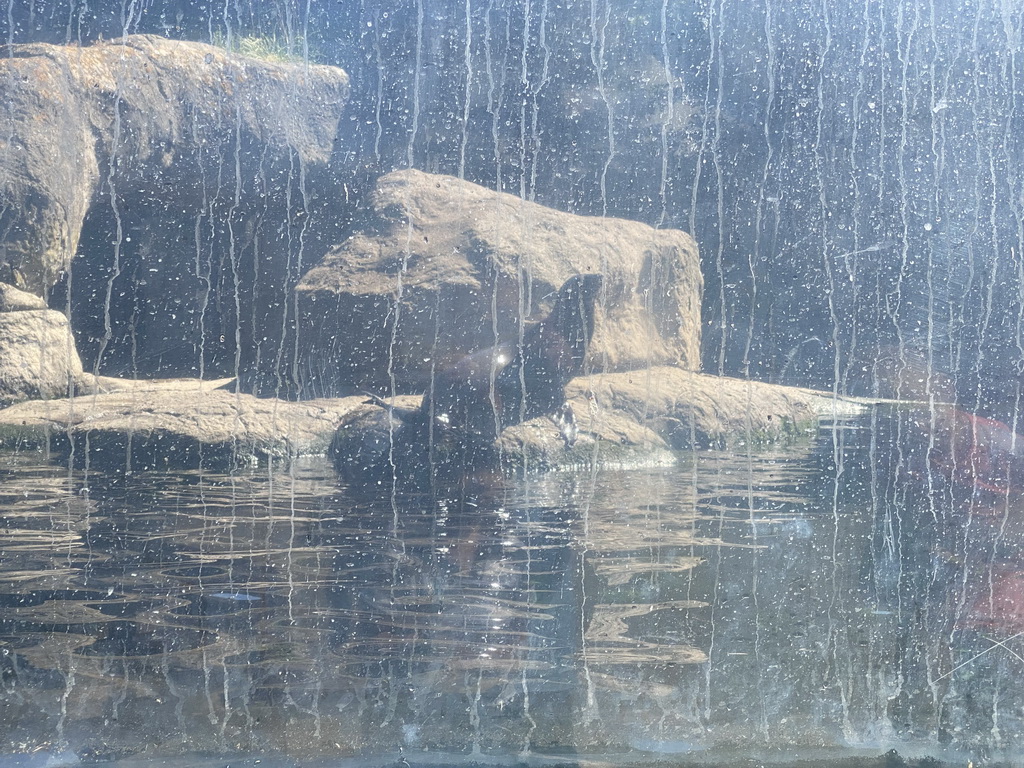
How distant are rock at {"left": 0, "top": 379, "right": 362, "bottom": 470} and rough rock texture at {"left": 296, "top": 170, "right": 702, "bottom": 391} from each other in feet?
0.61

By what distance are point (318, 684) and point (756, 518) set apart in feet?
3.90

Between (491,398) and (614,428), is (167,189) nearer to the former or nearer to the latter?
(491,398)

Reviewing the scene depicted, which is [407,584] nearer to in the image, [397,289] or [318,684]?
[318,684]

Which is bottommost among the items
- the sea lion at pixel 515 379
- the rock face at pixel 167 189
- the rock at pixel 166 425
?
the rock at pixel 166 425

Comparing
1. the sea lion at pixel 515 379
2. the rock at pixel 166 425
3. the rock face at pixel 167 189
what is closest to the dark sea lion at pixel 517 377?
the sea lion at pixel 515 379

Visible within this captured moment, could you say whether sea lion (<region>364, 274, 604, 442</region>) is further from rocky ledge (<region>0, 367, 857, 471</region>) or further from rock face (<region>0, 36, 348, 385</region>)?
rock face (<region>0, 36, 348, 385</region>)

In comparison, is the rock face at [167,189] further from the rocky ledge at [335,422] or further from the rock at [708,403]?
the rock at [708,403]

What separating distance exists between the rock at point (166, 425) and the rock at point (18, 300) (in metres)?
0.28

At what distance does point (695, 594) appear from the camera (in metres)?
2.23

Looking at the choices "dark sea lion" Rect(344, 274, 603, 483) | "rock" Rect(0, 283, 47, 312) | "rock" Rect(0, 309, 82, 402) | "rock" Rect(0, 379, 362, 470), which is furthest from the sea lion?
"rock" Rect(0, 283, 47, 312)

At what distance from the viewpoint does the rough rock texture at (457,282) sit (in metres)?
2.41

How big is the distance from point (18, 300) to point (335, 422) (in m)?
0.97

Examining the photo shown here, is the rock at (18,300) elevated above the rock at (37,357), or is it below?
above

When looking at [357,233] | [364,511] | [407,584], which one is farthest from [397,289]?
[407,584]
